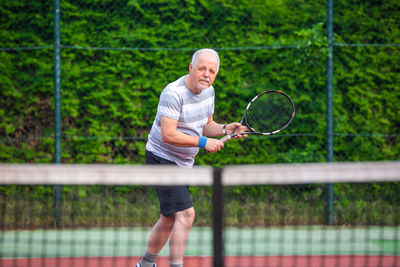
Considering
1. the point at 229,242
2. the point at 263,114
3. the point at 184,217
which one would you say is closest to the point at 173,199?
the point at 184,217

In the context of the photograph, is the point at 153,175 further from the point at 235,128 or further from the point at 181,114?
the point at 235,128

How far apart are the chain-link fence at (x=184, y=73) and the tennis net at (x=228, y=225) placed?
1.17 ft

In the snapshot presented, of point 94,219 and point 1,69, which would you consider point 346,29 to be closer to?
point 94,219

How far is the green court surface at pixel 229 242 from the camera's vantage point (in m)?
4.34

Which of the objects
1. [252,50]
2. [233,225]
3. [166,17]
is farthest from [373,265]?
[166,17]

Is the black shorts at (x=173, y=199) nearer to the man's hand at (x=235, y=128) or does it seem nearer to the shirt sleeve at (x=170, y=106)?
the shirt sleeve at (x=170, y=106)

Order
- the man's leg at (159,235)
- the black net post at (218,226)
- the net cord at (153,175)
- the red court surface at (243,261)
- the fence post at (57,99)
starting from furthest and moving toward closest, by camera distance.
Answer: the fence post at (57,99) → the red court surface at (243,261) → the man's leg at (159,235) → the net cord at (153,175) → the black net post at (218,226)

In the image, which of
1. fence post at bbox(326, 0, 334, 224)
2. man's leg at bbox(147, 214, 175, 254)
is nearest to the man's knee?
man's leg at bbox(147, 214, 175, 254)

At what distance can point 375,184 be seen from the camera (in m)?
5.55

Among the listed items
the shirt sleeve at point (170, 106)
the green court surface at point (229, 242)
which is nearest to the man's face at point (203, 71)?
the shirt sleeve at point (170, 106)

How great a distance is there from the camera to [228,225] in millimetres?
5121

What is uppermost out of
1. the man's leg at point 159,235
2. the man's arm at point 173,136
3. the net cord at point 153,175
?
the man's arm at point 173,136

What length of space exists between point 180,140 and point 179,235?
0.55m

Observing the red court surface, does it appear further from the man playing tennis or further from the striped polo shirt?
the striped polo shirt
